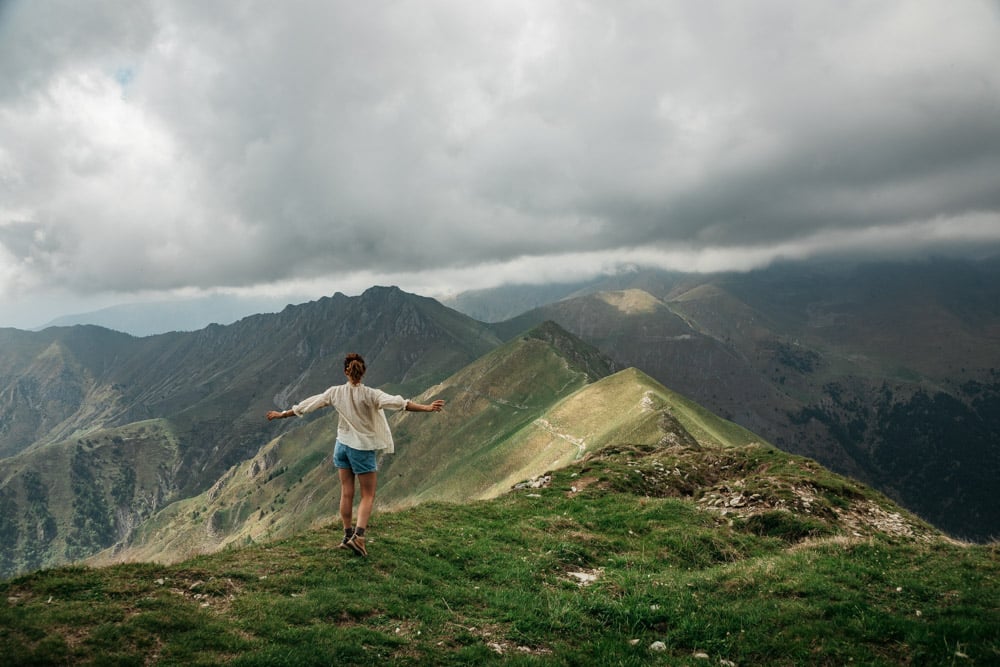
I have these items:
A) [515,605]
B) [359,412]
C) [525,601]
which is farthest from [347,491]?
[525,601]

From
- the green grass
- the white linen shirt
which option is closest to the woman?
the white linen shirt

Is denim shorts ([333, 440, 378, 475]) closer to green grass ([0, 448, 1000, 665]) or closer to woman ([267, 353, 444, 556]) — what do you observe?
woman ([267, 353, 444, 556])

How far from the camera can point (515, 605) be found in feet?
36.5

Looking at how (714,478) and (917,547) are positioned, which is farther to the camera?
(714,478)

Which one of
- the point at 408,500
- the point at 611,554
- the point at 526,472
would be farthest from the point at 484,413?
the point at 611,554

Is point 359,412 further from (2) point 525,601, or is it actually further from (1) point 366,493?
(2) point 525,601

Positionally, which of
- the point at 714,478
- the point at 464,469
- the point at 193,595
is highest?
the point at 193,595

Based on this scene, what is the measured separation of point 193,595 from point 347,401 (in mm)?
5213

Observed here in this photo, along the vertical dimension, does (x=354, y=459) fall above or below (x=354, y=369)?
below

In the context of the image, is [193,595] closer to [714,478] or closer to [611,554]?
[611,554]

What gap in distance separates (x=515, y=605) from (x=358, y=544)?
4728 mm

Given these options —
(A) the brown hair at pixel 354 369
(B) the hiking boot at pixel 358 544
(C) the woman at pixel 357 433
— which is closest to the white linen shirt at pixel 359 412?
(C) the woman at pixel 357 433

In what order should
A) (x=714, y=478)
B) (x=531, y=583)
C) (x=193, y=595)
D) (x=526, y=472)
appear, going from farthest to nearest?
(x=526, y=472) < (x=714, y=478) < (x=531, y=583) < (x=193, y=595)

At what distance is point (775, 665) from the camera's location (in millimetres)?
8578
